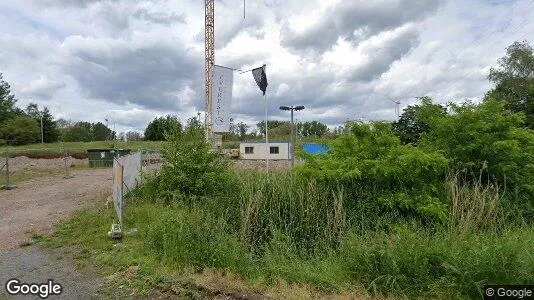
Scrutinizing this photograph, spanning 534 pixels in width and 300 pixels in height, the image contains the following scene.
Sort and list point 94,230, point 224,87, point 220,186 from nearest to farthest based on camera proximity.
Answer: point 94,230 < point 220,186 < point 224,87

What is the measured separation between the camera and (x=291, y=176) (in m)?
9.40

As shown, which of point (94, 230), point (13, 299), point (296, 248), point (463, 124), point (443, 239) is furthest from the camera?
point (463, 124)

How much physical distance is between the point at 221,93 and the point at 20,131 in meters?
63.7

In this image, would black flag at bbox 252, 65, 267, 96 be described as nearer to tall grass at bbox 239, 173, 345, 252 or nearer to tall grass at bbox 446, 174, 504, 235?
tall grass at bbox 239, 173, 345, 252

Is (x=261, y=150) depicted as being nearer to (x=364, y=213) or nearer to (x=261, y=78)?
(x=261, y=78)

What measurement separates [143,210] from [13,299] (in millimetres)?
4574

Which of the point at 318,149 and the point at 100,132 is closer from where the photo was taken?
the point at 318,149

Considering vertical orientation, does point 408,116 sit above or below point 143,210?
above

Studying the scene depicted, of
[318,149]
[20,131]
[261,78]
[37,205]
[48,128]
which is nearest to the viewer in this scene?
[318,149]

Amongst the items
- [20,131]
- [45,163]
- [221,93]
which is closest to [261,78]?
[221,93]

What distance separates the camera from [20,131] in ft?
212

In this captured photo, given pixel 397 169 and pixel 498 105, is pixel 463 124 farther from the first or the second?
pixel 397 169

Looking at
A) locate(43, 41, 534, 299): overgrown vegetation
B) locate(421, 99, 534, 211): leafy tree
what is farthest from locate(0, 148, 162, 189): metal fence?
locate(421, 99, 534, 211): leafy tree

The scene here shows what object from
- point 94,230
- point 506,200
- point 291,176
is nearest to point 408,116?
point 506,200
